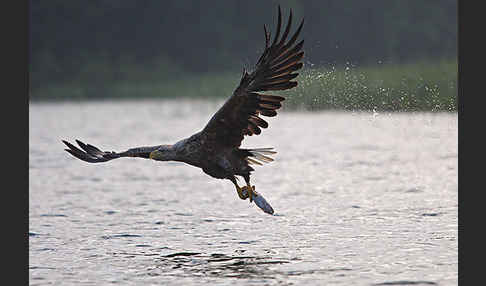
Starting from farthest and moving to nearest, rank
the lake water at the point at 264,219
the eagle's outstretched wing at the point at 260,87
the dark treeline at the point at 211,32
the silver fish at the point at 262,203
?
the dark treeline at the point at 211,32 → the silver fish at the point at 262,203 → the eagle's outstretched wing at the point at 260,87 → the lake water at the point at 264,219

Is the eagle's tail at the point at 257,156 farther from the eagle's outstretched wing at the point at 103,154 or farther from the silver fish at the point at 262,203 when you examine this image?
the eagle's outstretched wing at the point at 103,154

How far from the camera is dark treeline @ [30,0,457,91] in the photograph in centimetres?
5581

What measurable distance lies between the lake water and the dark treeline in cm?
3068

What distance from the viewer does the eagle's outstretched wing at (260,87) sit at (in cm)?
980

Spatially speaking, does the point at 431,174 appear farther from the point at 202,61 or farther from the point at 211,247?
the point at 202,61

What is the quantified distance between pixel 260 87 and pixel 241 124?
0.59 meters

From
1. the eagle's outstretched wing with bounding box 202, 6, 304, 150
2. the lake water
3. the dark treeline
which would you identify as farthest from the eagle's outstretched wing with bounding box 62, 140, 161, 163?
the dark treeline

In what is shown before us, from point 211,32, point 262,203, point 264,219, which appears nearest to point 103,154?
point 262,203

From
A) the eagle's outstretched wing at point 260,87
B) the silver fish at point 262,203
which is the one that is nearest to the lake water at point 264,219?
the silver fish at point 262,203

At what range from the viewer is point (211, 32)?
209 ft

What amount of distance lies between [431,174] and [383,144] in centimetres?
631

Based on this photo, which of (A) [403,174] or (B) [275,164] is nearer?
(A) [403,174]

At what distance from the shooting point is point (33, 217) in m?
12.9
